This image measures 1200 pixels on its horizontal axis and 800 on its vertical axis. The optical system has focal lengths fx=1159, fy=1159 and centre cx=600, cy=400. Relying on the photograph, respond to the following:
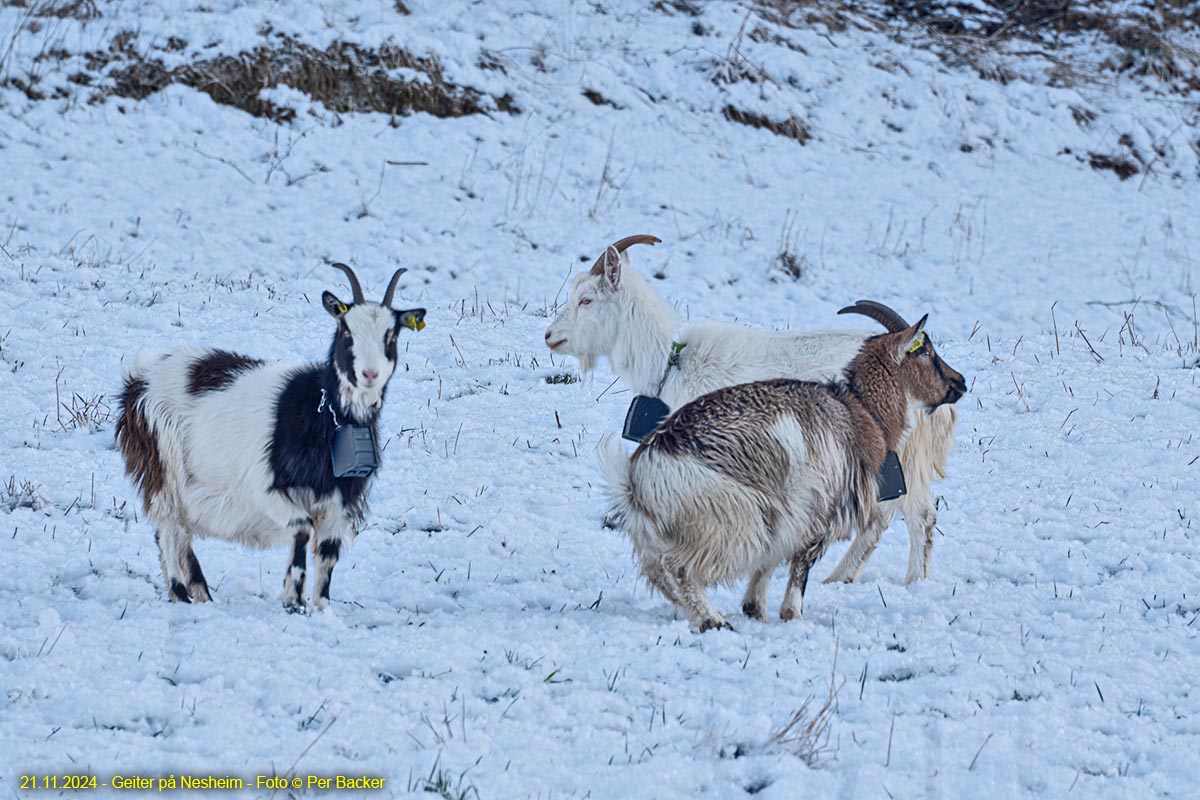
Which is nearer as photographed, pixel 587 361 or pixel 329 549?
pixel 329 549

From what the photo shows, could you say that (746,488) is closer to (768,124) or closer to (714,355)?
(714,355)

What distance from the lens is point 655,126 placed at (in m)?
15.2

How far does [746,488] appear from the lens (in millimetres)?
5133

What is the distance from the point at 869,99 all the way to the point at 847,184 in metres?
2.35

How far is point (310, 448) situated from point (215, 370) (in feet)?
2.68

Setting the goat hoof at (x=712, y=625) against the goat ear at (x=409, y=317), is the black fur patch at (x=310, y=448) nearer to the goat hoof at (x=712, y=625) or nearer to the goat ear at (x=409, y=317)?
the goat ear at (x=409, y=317)

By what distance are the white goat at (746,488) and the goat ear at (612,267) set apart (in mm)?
2108

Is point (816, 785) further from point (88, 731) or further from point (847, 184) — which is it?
point (847, 184)

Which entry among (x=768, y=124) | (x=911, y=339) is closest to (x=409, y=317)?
(x=911, y=339)

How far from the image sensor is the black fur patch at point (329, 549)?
17.6ft

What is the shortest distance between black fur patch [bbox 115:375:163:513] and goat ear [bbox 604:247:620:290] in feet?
9.64

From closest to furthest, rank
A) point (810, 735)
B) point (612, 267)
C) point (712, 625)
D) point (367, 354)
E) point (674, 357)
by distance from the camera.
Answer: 1. point (810, 735)
2. point (712, 625)
3. point (367, 354)
4. point (674, 357)
5. point (612, 267)

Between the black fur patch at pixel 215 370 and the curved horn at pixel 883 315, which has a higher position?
the curved horn at pixel 883 315

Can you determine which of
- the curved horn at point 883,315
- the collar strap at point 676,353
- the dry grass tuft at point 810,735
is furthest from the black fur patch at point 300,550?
the curved horn at point 883,315
